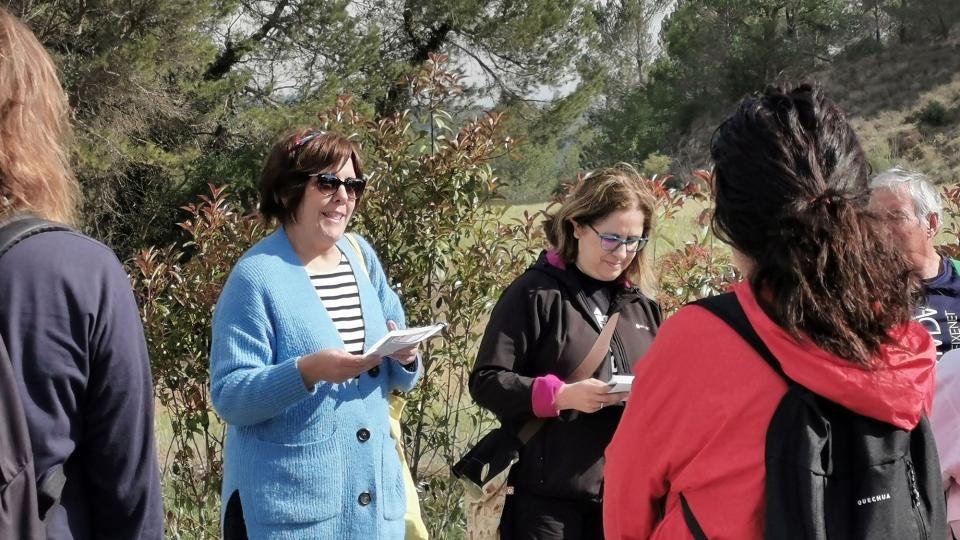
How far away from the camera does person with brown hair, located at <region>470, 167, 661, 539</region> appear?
2.86 m

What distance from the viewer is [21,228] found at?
5.16 ft

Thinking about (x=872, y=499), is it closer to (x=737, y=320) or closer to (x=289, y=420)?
(x=737, y=320)

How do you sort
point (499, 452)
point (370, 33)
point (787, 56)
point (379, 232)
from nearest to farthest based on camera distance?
point (499, 452) → point (379, 232) → point (370, 33) → point (787, 56)

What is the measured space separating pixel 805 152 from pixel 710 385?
0.42 metres

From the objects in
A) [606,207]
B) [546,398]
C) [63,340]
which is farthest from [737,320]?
[606,207]

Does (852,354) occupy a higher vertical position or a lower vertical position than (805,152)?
lower

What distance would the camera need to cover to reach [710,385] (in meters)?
1.65

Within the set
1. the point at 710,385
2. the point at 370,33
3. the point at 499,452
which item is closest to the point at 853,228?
the point at 710,385

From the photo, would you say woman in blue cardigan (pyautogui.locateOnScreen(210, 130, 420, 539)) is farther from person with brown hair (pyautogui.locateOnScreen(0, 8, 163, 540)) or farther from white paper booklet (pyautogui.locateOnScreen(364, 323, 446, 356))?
person with brown hair (pyautogui.locateOnScreen(0, 8, 163, 540))

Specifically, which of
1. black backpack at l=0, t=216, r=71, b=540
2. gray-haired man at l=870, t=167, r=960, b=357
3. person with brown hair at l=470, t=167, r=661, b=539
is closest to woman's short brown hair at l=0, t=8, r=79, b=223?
black backpack at l=0, t=216, r=71, b=540

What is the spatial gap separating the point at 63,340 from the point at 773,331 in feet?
3.77

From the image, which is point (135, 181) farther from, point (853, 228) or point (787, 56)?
point (787, 56)

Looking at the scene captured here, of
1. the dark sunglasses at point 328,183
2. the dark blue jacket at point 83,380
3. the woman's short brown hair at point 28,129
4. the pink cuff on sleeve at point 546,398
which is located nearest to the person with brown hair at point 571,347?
the pink cuff on sleeve at point 546,398

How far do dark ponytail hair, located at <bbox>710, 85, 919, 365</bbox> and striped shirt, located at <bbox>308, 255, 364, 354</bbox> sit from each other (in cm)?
141
